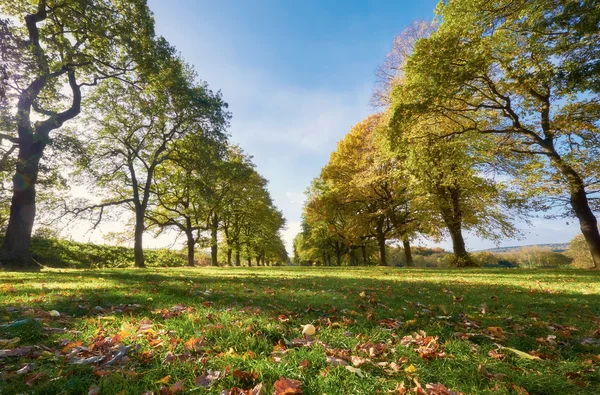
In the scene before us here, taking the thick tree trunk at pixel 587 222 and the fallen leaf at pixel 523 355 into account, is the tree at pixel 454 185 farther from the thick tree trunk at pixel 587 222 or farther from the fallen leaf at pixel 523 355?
the fallen leaf at pixel 523 355

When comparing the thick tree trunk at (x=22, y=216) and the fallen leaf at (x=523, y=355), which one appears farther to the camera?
the thick tree trunk at (x=22, y=216)

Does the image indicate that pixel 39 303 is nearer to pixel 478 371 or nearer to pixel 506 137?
pixel 478 371

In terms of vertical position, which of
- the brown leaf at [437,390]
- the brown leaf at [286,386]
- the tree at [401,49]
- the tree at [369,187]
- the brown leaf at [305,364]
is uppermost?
the tree at [401,49]

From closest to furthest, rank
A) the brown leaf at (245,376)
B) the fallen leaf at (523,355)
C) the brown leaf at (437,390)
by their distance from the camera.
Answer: the brown leaf at (437,390), the brown leaf at (245,376), the fallen leaf at (523,355)

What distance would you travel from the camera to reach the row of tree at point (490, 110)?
10555 millimetres

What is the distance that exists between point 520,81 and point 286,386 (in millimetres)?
17054

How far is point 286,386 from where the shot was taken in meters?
2.09

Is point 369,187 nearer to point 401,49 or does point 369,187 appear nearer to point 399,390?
point 401,49

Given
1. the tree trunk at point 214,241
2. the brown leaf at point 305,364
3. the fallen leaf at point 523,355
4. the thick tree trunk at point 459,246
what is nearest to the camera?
the brown leaf at point 305,364

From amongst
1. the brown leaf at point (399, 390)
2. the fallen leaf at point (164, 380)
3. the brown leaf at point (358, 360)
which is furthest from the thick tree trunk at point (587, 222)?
the fallen leaf at point (164, 380)

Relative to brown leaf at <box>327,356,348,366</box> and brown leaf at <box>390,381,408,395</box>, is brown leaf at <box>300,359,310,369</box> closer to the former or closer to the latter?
brown leaf at <box>327,356,348,366</box>

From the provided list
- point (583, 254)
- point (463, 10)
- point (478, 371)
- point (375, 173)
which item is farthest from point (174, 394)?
point (583, 254)

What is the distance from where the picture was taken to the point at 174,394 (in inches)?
80.8

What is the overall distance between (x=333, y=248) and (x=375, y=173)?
94.9 ft
